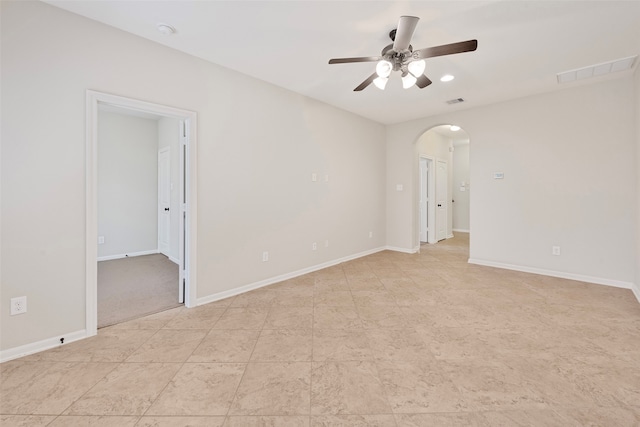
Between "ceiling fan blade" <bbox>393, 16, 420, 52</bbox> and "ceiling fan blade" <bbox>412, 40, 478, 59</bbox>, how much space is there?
13cm

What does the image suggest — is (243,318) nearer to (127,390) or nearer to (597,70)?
(127,390)

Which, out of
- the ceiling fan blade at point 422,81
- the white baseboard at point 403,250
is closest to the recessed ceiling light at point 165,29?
the ceiling fan blade at point 422,81

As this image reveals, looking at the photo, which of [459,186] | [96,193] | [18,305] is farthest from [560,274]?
[18,305]

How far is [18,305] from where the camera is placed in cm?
210

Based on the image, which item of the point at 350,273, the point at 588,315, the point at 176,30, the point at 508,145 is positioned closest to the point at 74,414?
the point at 176,30

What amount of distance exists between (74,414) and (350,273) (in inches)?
133

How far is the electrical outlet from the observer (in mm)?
2078

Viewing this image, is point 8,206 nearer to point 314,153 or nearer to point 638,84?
point 314,153

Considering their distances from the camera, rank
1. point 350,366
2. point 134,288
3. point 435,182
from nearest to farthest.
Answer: point 350,366 → point 134,288 → point 435,182

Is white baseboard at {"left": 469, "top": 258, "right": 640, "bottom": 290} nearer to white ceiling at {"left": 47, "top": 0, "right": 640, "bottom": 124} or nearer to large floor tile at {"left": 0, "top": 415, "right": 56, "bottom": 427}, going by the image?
white ceiling at {"left": 47, "top": 0, "right": 640, "bottom": 124}

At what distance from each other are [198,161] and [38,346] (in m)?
2.07

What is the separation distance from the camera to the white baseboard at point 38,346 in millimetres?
2049

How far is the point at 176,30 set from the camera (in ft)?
8.31

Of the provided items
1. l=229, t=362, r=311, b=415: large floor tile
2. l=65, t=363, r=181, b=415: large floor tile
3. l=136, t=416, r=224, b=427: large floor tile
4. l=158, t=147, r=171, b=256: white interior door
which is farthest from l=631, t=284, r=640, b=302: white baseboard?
l=158, t=147, r=171, b=256: white interior door
